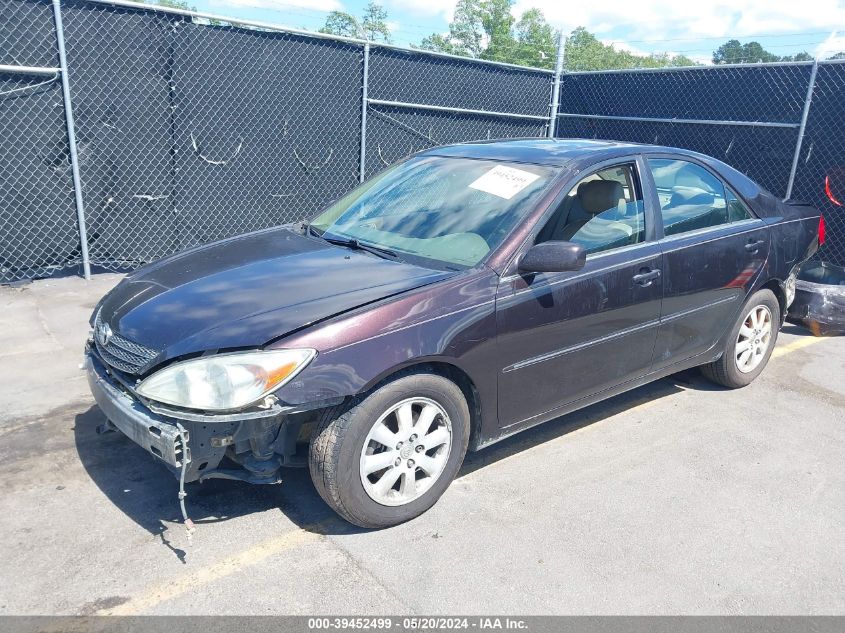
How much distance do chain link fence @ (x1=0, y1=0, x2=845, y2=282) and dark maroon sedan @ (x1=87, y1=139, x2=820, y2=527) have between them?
3.35 meters

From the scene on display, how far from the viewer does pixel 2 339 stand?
542 centimetres

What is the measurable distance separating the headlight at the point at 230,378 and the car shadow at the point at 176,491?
72cm

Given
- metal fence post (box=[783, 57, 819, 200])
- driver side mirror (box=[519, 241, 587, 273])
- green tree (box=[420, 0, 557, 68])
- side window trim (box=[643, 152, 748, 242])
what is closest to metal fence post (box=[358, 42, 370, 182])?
side window trim (box=[643, 152, 748, 242])

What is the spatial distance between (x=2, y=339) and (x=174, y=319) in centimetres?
312

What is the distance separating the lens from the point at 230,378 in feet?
9.20

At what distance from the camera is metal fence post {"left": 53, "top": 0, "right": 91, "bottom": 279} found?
627cm

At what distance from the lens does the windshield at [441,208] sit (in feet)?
11.9

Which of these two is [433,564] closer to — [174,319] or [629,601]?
[629,601]

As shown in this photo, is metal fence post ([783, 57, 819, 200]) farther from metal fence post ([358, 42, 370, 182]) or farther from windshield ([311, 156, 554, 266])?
windshield ([311, 156, 554, 266])

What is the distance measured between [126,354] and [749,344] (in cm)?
407

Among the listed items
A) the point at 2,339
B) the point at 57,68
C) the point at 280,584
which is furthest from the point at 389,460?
the point at 57,68

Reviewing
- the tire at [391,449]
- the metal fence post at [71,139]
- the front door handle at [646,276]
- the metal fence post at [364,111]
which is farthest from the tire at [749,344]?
the metal fence post at [71,139]

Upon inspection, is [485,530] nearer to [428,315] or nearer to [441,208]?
[428,315]

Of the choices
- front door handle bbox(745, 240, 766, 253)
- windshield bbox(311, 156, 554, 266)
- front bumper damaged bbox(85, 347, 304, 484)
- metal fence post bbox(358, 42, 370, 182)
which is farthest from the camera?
metal fence post bbox(358, 42, 370, 182)
